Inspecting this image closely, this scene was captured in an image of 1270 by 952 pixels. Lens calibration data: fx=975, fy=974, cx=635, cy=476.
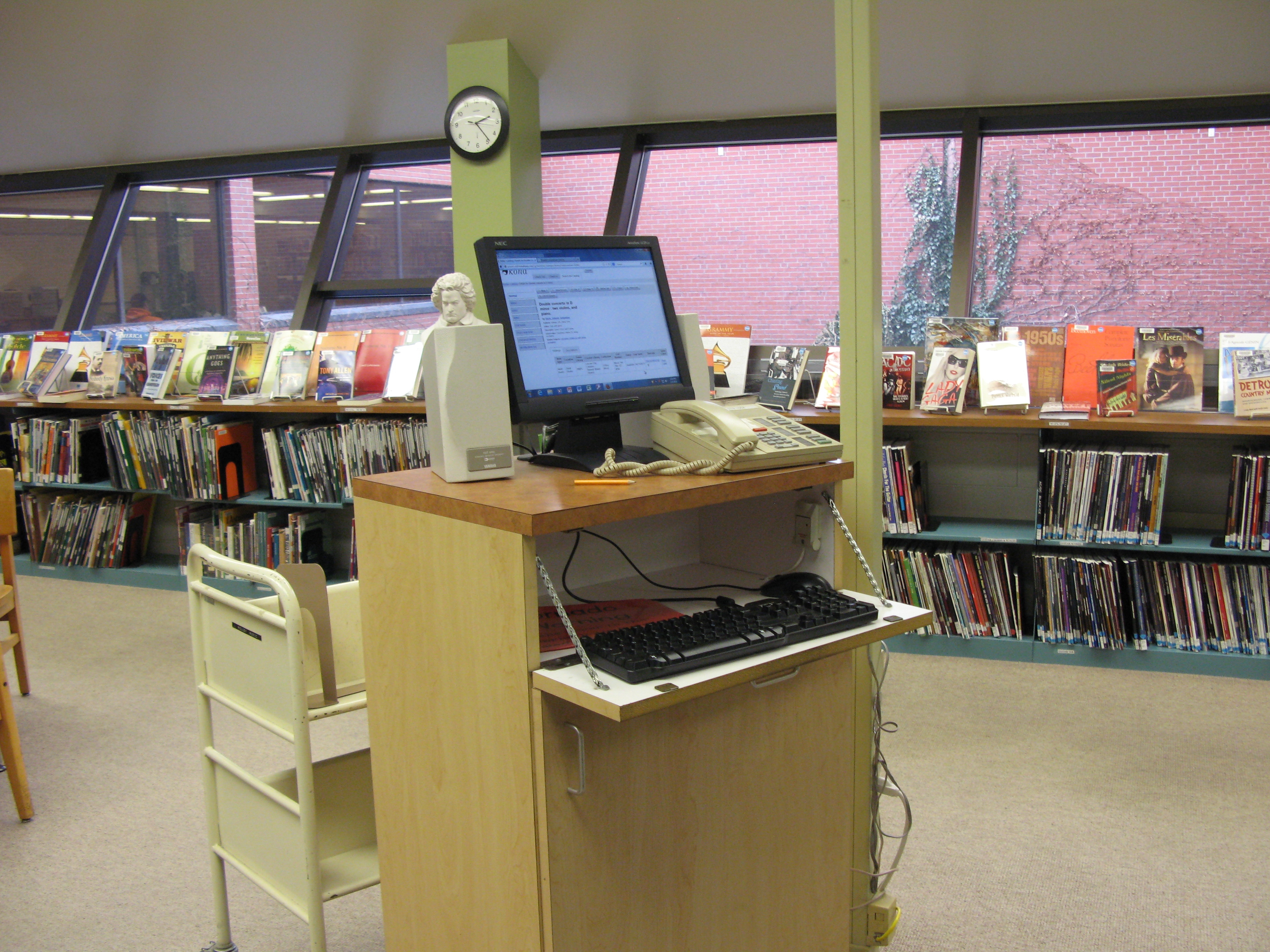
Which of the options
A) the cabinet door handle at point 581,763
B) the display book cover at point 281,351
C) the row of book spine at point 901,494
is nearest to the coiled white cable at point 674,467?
the cabinet door handle at point 581,763

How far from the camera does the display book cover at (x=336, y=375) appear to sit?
14.3ft

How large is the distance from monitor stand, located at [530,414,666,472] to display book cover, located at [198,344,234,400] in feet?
11.0

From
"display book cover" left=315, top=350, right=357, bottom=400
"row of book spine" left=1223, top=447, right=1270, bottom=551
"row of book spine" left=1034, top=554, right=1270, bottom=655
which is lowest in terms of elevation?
"row of book spine" left=1034, top=554, right=1270, bottom=655

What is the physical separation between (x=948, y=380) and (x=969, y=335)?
0.22 m

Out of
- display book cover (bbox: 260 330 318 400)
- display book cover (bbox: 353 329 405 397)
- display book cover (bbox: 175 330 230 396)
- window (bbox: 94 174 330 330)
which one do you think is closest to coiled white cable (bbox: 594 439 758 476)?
display book cover (bbox: 353 329 405 397)

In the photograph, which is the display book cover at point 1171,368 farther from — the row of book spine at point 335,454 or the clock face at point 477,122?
the row of book spine at point 335,454

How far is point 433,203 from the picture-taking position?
16.0ft

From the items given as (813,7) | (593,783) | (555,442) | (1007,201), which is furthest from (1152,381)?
(593,783)

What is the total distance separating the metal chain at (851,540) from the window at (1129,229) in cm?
260

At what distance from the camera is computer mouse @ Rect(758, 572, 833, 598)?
159 cm

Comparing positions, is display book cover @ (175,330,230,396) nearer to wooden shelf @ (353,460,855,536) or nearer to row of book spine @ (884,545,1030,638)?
row of book spine @ (884,545,1030,638)

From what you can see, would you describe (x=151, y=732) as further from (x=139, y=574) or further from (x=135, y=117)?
(x=135, y=117)

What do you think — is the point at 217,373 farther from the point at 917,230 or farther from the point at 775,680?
the point at 775,680

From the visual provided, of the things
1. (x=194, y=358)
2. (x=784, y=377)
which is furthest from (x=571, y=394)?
(x=194, y=358)
